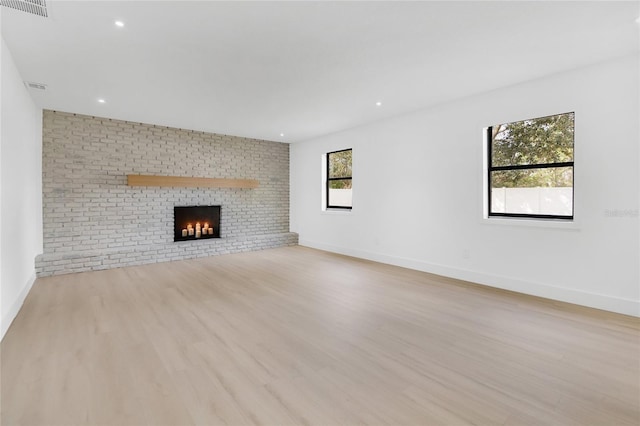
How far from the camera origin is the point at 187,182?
19.7 ft

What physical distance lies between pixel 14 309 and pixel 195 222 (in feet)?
11.3

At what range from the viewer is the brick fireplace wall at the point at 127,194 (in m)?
4.91

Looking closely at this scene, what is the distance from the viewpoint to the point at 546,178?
12.2 ft

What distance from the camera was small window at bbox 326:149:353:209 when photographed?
6480 mm

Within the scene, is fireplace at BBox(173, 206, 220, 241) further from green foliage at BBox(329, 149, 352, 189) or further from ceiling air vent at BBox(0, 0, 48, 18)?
ceiling air vent at BBox(0, 0, 48, 18)

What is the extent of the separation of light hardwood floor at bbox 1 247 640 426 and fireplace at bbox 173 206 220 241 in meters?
2.30

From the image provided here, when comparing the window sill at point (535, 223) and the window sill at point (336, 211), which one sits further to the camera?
the window sill at point (336, 211)

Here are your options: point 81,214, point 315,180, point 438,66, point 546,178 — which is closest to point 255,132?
point 315,180

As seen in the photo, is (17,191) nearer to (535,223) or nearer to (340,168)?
(340,168)

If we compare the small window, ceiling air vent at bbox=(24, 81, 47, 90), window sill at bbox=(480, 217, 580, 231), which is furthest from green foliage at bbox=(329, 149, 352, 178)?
ceiling air vent at bbox=(24, 81, 47, 90)

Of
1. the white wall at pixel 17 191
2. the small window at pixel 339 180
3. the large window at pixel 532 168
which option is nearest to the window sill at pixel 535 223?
the large window at pixel 532 168

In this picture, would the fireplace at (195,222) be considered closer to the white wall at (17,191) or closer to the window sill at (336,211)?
the white wall at (17,191)

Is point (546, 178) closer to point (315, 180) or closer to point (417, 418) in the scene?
point (417, 418)

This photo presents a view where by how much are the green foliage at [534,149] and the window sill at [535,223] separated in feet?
1.45
